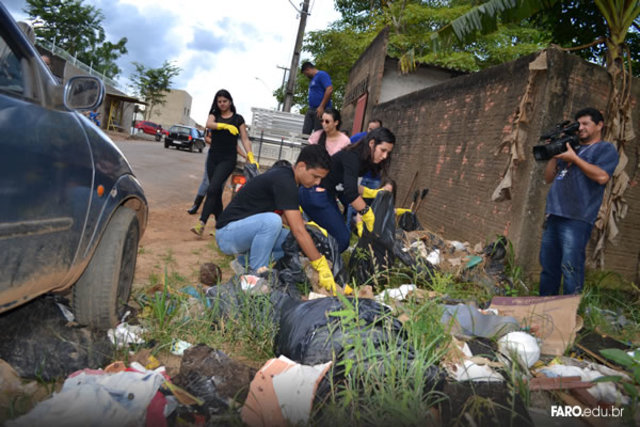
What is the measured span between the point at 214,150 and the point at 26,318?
3484 millimetres

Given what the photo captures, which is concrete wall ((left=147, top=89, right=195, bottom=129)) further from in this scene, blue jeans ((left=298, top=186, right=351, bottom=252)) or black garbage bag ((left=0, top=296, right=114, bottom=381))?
black garbage bag ((left=0, top=296, right=114, bottom=381))

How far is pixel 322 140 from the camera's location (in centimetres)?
538

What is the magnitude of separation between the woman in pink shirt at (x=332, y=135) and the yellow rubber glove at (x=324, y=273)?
6.38ft

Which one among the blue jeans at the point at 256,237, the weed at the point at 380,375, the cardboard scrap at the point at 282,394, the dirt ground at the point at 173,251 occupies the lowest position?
the dirt ground at the point at 173,251

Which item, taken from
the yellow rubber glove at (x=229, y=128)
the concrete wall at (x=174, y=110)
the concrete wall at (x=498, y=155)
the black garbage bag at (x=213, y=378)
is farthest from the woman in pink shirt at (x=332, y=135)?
the concrete wall at (x=174, y=110)

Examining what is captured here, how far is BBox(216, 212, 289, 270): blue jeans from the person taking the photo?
3539 mm

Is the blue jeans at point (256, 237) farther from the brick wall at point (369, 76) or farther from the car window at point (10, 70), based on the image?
the brick wall at point (369, 76)

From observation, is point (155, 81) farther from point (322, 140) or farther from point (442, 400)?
point (442, 400)

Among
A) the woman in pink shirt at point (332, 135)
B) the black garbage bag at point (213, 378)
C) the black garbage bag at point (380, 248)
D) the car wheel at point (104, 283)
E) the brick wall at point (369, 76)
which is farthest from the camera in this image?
the brick wall at point (369, 76)

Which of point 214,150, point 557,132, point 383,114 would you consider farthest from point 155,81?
point 557,132

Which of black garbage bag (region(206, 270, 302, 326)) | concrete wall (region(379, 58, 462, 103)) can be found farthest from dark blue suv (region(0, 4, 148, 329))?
concrete wall (region(379, 58, 462, 103))

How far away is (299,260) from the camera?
356 cm

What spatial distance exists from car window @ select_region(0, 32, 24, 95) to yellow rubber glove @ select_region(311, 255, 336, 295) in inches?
83.8

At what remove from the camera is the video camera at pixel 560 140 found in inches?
145
